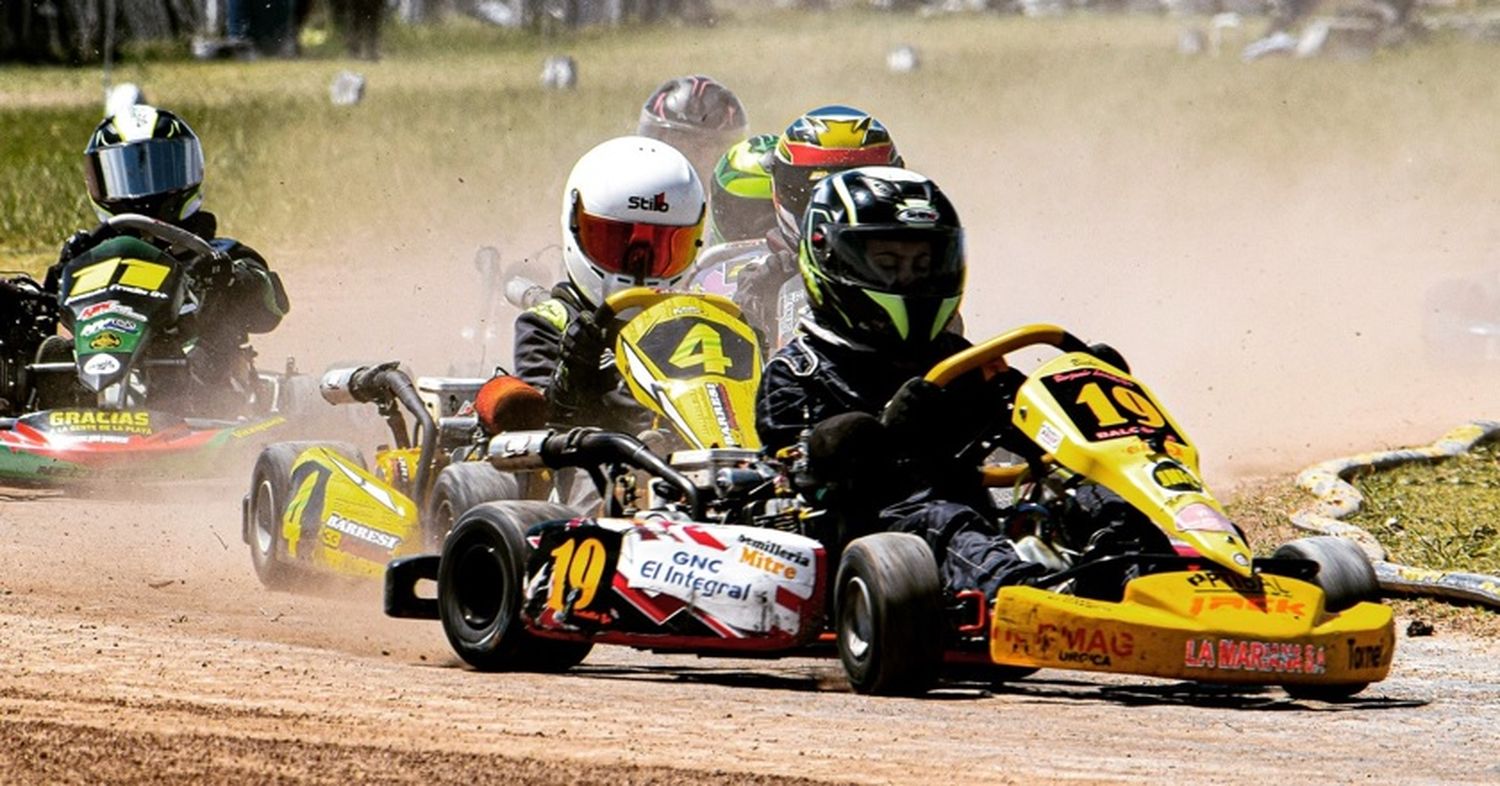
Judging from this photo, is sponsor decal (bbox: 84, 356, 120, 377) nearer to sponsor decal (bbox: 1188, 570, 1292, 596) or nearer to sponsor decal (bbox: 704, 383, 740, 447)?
sponsor decal (bbox: 704, 383, 740, 447)

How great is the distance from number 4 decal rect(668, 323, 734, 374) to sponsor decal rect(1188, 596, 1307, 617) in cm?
239

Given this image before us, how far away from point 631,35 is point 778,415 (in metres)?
24.1

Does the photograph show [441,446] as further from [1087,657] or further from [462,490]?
[1087,657]

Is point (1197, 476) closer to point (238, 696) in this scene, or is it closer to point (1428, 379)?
point (238, 696)

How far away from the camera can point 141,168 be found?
12820 mm

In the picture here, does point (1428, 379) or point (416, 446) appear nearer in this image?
point (416, 446)

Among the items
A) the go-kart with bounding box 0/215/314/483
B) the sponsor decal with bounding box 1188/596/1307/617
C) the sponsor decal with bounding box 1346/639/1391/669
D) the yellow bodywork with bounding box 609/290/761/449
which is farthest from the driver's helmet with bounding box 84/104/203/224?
the sponsor decal with bounding box 1346/639/1391/669

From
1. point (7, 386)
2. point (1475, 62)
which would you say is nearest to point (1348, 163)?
point (1475, 62)

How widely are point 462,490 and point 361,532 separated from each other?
0.78 m

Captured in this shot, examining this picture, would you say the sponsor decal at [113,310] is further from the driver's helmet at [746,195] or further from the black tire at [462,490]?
the black tire at [462,490]

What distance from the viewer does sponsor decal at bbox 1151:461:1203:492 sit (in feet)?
21.6

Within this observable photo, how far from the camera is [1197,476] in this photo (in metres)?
6.74

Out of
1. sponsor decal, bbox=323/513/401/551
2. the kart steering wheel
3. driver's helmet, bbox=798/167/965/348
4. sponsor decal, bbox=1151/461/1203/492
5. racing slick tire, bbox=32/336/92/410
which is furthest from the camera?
racing slick tire, bbox=32/336/92/410

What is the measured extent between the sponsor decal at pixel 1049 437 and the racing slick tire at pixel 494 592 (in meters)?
1.48
